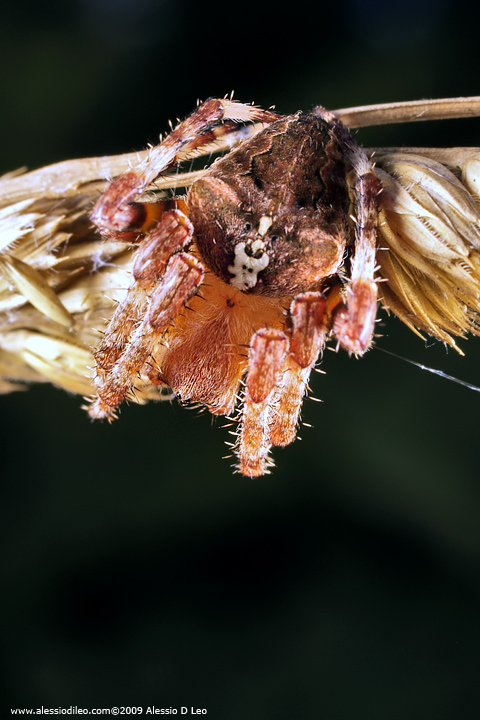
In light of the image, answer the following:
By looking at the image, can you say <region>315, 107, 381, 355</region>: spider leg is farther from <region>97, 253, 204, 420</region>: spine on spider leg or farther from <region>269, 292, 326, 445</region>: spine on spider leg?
<region>97, 253, 204, 420</region>: spine on spider leg

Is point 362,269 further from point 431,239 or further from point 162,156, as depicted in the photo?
point 162,156

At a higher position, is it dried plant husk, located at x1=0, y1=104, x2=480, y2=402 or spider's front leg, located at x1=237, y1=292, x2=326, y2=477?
dried plant husk, located at x1=0, y1=104, x2=480, y2=402

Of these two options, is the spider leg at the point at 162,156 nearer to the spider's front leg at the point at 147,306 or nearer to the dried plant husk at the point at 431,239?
the spider's front leg at the point at 147,306

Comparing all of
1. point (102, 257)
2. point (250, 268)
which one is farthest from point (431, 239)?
point (102, 257)

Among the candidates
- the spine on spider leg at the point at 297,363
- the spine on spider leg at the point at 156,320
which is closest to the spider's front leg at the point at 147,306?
the spine on spider leg at the point at 156,320

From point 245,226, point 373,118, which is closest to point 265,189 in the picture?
point 245,226

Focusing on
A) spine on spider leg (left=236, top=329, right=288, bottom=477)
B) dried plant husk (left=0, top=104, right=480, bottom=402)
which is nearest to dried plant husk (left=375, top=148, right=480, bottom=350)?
dried plant husk (left=0, top=104, right=480, bottom=402)
